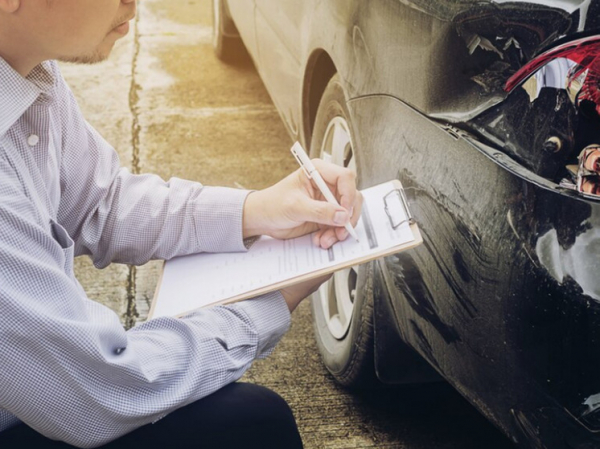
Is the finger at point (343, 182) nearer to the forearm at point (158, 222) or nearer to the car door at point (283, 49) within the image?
the forearm at point (158, 222)

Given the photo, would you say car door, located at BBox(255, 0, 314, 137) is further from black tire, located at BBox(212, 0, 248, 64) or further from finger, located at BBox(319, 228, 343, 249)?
black tire, located at BBox(212, 0, 248, 64)

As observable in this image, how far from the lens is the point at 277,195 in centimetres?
158

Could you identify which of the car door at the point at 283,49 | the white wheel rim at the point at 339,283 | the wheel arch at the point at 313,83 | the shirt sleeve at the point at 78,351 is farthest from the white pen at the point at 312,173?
the car door at the point at 283,49

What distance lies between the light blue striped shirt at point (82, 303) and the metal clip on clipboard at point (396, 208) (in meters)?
0.28

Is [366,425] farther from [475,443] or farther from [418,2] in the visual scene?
[418,2]

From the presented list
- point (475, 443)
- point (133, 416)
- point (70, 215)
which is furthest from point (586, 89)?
point (475, 443)

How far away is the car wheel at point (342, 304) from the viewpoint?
197 centimetres

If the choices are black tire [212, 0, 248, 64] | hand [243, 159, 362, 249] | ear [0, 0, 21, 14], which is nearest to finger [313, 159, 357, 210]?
hand [243, 159, 362, 249]

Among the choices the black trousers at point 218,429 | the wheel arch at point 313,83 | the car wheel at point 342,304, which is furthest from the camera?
the wheel arch at point 313,83

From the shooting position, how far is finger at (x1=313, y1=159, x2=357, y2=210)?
1.50 m

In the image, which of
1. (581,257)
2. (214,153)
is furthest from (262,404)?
(214,153)

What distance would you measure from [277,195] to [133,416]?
563mm

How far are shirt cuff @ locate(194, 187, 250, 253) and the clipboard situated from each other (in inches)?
0.8

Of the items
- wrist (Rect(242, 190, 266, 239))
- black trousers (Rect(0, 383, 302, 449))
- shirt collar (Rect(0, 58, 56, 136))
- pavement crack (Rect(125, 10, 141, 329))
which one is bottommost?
pavement crack (Rect(125, 10, 141, 329))
